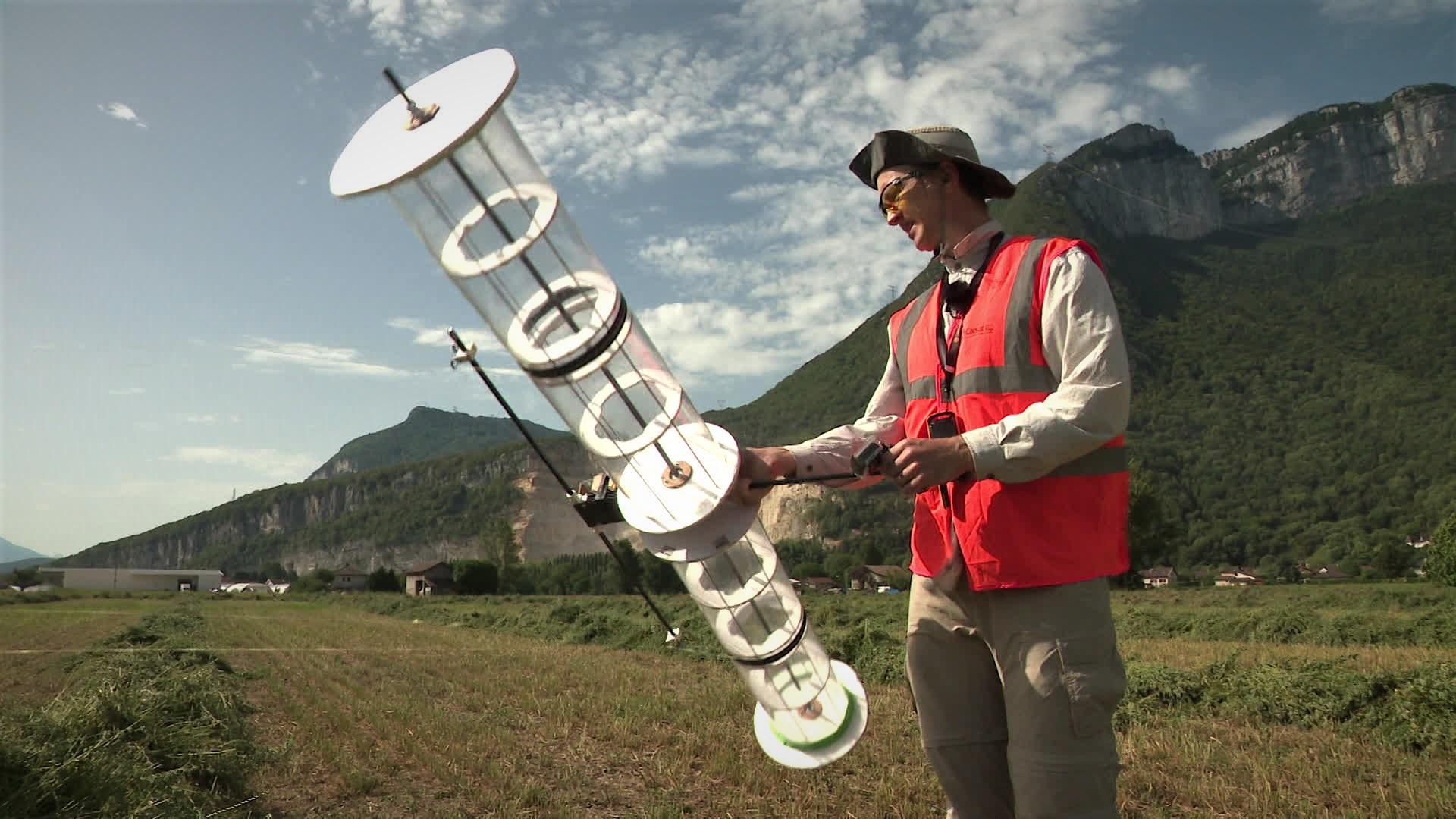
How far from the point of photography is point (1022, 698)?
224cm

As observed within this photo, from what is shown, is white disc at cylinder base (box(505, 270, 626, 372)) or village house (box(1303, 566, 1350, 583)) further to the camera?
village house (box(1303, 566, 1350, 583))

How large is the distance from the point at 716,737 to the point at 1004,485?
5.99m

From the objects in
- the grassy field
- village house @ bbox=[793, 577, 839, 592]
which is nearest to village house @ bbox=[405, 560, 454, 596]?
village house @ bbox=[793, 577, 839, 592]

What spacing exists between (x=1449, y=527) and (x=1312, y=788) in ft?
165

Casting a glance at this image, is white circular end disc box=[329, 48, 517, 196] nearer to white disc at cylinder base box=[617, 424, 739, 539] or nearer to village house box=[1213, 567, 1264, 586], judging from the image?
white disc at cylinder base box=[617, 424, 739, 539]

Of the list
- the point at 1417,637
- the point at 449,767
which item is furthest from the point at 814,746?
the point at 1417,637

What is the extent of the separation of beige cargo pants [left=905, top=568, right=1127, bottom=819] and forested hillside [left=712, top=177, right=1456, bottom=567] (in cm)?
6667

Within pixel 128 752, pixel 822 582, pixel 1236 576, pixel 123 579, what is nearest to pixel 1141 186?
pixel 1236 576

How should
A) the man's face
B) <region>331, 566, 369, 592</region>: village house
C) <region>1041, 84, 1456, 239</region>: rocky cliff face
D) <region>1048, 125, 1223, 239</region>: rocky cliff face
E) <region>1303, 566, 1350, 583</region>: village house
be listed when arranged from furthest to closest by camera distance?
<region>1041, 84, 1456, 239</region>: rocky cliff face, <region>1048, 125, 1223, 239</region>: rocky cliff face, <region>331, 566, 369, 592</region>: village house, <region>1303, 566, 1350, 583</region>: village house, the man's face

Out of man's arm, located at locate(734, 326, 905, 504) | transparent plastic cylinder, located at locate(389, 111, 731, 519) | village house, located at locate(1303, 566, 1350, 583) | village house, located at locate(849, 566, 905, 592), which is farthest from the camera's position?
village house, located at locate(849, 566, 905, 592)

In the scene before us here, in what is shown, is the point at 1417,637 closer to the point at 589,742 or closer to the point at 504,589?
the point at 589,742

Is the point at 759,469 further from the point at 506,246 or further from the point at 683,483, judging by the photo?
the point at 506,246

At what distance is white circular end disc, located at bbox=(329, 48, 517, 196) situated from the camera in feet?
6.06

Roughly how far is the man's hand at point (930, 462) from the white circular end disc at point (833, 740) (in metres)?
0.59
